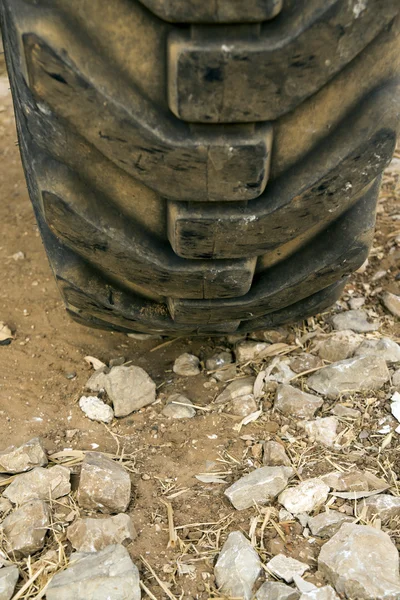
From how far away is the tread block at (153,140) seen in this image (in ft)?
4.07

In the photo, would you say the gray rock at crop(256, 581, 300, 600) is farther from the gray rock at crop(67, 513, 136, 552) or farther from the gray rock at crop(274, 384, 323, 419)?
the gray rock at crop(274, 384, 323, 419)

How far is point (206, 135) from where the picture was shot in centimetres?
131

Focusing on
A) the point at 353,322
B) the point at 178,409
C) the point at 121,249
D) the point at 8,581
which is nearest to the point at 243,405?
the point at 178,409

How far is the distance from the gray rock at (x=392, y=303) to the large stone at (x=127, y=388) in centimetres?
86

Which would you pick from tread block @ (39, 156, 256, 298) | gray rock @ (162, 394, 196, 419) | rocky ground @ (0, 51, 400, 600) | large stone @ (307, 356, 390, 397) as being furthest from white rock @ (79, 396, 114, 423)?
large stone @ (307, 356, 390, 397)

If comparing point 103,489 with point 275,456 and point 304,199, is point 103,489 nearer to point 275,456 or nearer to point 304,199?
point 275,456

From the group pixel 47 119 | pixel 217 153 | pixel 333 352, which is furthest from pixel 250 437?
pixel 47 119

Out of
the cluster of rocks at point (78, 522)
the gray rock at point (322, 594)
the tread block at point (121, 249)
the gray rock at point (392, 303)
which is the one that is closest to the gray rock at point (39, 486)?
the cluster of rocks at point (78, 522)

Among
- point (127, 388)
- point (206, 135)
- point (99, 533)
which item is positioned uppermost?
point (206, 135)

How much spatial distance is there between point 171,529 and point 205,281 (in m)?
0.57

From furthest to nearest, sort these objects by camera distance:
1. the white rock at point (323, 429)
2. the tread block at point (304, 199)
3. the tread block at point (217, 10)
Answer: the white rock at point (323, 429) → the tread block at point (304, 199) → the tread block at point (217, 10)

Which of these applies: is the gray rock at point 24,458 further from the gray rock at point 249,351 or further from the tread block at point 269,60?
the tread block at point 269,60

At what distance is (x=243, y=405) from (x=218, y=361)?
0.77 ft

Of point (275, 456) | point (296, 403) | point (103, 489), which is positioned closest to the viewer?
point (103, 489)
